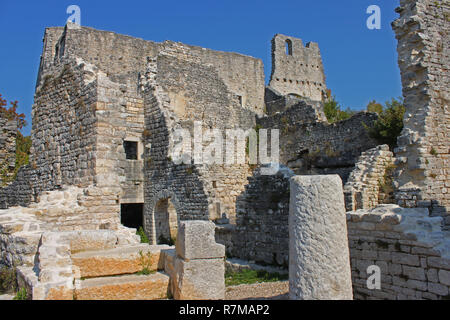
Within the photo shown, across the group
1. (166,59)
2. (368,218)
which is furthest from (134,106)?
(368,218)

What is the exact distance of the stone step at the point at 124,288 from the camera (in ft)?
11.7

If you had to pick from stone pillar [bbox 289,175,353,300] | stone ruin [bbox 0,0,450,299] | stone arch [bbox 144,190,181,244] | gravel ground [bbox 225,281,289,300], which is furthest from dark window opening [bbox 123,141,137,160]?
stone pillar [bbox 289,175,353,300]

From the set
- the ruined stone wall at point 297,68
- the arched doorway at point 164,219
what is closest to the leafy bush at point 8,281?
the arched doorway at point 164,219

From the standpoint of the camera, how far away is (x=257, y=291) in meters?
6.73

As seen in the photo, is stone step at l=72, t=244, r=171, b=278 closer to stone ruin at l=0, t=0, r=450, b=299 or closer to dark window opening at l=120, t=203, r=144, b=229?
stone ruin at l=0, t=0, r=450, b=299

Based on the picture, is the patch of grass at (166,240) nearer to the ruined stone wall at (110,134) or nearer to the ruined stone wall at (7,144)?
the ruined stone wall at (110,134)

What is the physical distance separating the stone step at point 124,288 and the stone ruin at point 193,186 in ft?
0.04

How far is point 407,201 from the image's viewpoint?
9.34 m

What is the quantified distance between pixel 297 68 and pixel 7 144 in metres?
20.3

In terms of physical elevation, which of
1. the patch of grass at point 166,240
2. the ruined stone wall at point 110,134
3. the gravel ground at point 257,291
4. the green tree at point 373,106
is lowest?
the gravel ground at point 257,291

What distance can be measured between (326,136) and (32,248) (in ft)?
40.5

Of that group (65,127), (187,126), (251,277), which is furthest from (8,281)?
(187,126)

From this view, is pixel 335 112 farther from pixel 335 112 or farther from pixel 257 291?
pixel 257 291
